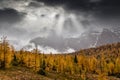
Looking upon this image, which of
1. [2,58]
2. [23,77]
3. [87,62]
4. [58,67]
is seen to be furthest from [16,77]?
[87,62]

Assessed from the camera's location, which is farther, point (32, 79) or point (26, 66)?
point (26, 66)

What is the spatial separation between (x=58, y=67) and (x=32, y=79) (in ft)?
178

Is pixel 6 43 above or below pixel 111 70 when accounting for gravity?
above

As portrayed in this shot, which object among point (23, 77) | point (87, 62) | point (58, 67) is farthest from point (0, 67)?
point (87, 62)

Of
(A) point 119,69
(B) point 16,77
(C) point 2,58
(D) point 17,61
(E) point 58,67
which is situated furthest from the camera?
(A) point 119,69

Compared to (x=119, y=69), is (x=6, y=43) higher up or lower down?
higher up

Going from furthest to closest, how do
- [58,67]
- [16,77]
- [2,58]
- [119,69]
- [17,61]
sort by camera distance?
[119,69]
[58,67]
[17,61]
[2,58]
[16,77]

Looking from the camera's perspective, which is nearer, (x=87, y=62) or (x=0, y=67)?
(x=0, y=67)

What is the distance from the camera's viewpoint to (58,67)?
15475 centimetres

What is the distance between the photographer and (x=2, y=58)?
111m

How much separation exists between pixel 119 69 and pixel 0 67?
89.2m

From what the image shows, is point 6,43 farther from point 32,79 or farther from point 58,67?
point 58,67

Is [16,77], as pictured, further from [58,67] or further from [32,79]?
[58,67]

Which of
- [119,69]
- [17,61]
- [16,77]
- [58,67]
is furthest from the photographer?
[119,69]
